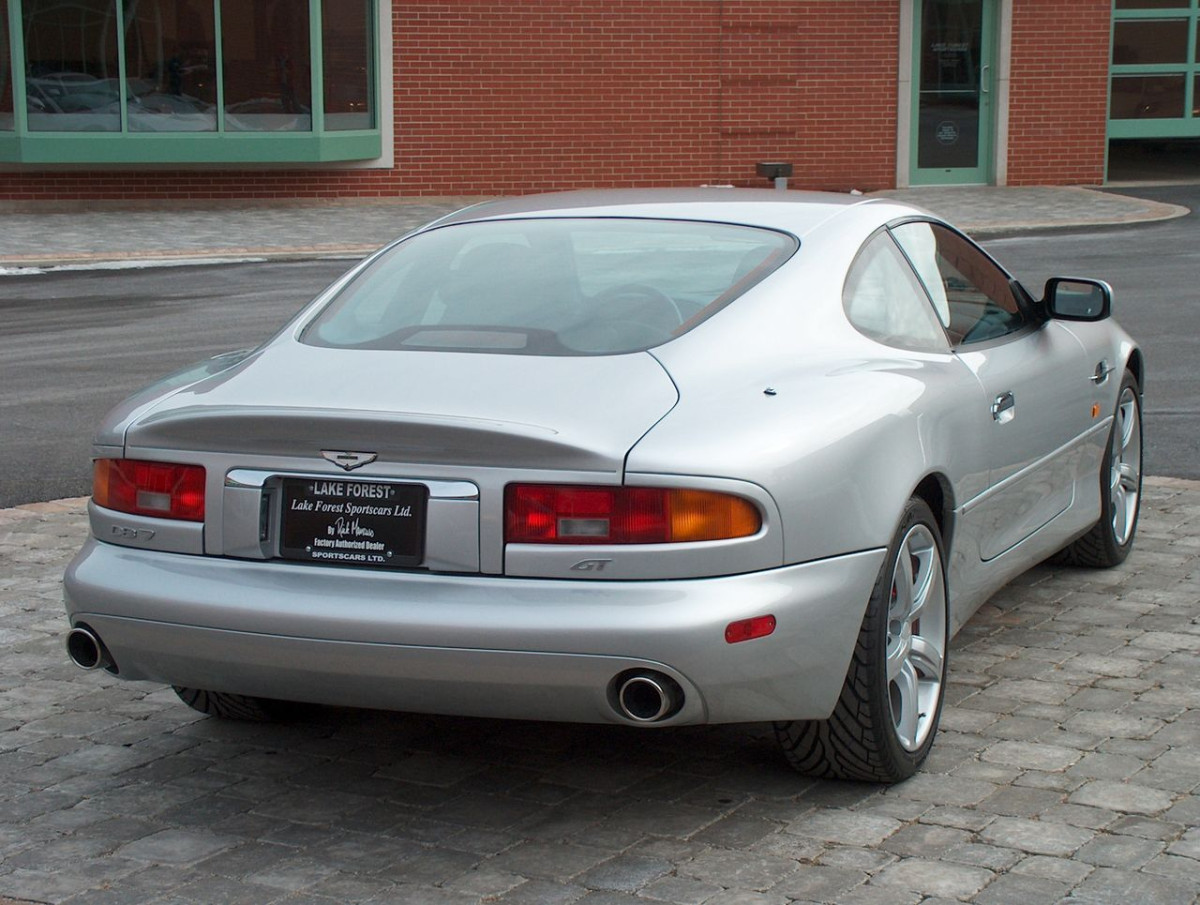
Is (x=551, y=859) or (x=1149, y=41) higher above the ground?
(x=1149, y=41)

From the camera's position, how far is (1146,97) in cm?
2731

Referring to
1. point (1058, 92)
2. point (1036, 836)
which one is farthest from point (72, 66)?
point (1036, 836)

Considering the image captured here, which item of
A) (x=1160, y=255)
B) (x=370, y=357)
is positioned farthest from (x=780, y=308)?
(x=1160, y=255)

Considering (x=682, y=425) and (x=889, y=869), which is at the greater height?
(x=682, y=425)

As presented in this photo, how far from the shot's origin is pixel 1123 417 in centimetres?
659

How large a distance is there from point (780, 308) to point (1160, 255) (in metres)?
14.4

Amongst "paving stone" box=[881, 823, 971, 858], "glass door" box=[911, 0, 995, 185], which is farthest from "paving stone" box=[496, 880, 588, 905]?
"glass door" box=[911, 0, 995, 185]

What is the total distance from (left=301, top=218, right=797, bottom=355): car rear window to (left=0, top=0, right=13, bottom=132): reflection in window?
59.6ft

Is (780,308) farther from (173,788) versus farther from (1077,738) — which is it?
(173,788)

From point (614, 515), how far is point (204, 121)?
19.7 m

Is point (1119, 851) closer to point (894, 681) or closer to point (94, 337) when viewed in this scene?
point (894, 681)

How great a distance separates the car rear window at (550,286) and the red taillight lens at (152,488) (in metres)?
0.61

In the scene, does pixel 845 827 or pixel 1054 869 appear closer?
pixel 1054 869

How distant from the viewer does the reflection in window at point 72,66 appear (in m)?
21.7
